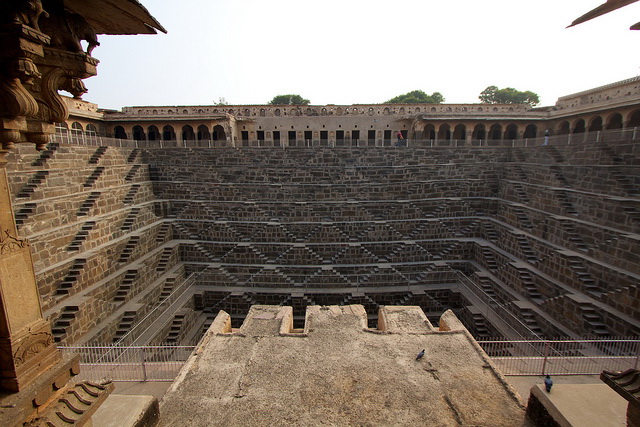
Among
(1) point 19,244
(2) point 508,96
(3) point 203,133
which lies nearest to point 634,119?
(1) point 19,244

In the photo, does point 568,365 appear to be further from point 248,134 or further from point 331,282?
point 248,134

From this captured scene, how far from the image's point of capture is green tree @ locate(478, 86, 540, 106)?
4825 cm

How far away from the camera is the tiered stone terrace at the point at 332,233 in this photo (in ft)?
31.6

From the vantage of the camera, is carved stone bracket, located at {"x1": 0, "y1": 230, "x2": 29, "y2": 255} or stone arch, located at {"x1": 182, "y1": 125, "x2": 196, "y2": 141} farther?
stone arch, located at {"x1": 182, "y1": 125, "x2": 196, "y2": 141}

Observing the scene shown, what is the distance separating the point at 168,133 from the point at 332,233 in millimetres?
20295

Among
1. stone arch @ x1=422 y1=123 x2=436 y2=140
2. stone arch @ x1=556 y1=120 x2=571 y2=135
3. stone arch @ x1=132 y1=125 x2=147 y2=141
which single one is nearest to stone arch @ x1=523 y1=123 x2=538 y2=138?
stone arch @ x1=556 y1=120 x2=571 y2=135

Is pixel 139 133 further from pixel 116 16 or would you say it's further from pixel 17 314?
pixel 17 314

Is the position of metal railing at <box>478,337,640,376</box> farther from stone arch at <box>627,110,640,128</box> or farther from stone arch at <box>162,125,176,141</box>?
stone arch at <box>162,125,176,141</box>

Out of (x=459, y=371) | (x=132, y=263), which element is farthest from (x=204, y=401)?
(x=132, y=263)

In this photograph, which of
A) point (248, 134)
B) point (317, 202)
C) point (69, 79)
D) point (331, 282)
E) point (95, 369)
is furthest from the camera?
point (248, 134)

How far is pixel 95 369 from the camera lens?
614cm

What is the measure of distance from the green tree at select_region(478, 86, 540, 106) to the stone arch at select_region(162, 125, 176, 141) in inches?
1699

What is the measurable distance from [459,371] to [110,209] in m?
13.9

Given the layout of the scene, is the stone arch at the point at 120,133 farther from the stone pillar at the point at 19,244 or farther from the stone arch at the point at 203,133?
the stone pillar at the point at 19,244
